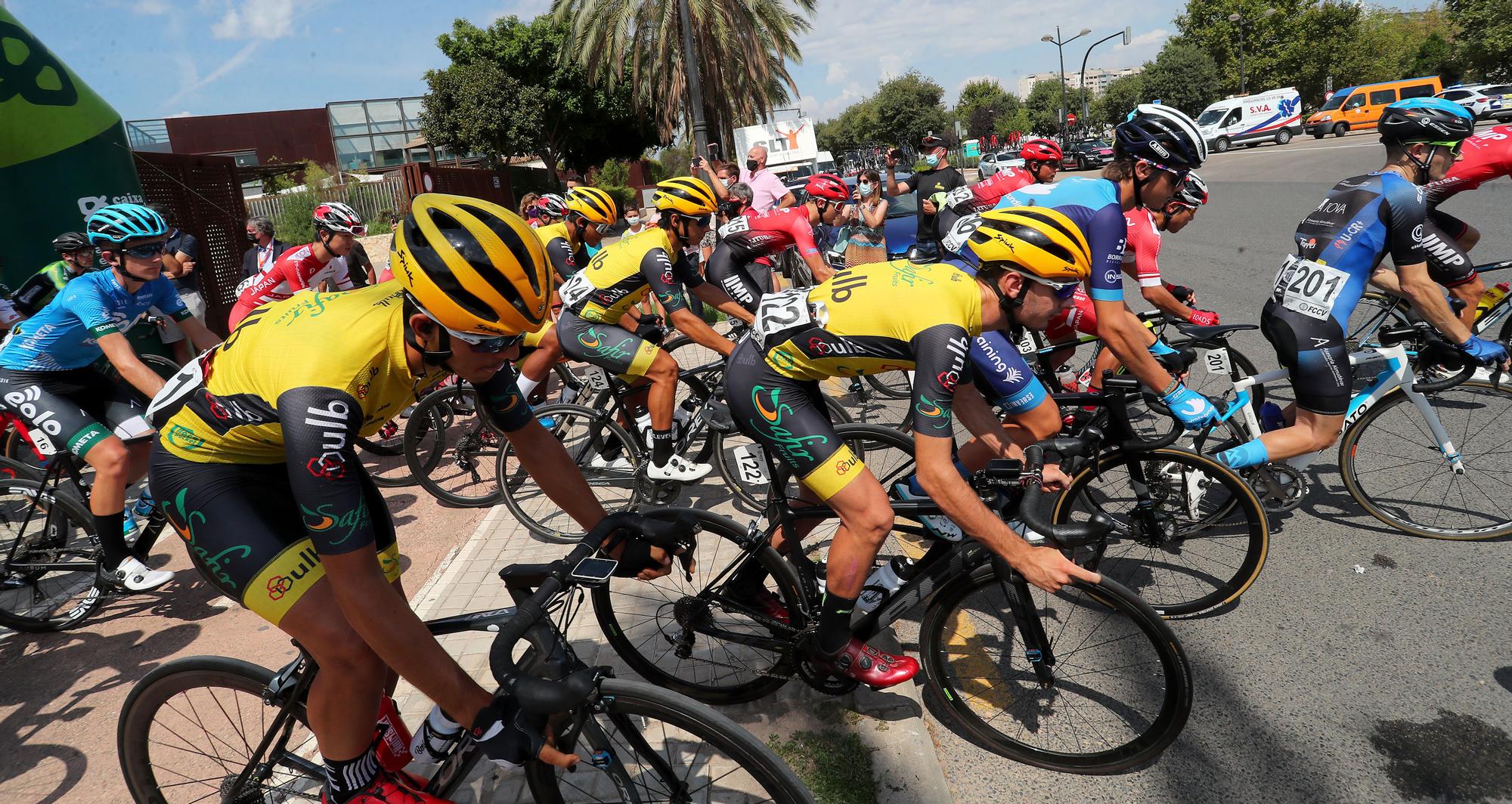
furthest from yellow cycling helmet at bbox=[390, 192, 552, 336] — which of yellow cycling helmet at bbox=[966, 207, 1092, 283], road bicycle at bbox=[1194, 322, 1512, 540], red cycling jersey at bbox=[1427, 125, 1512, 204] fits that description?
red cycling jersey at bbox=[1427, 125, 1512, 204]

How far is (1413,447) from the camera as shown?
4625 millimetres

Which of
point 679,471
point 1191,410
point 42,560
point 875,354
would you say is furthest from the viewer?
point 679,471

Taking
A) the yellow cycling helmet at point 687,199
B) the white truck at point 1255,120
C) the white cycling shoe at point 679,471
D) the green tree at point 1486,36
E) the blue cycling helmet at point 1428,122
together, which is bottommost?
the white cycling shoe at point 679,471

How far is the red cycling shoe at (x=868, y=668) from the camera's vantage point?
2998mm

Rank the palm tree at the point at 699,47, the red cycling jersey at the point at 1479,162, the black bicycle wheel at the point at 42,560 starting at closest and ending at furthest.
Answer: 1. the black bicycle wheel at the point at 42,560
2. the red cycling jersey at the point at 1479,162
3. the palm tree at the point at 699,47

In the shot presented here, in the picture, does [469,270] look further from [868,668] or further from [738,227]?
[738,227]

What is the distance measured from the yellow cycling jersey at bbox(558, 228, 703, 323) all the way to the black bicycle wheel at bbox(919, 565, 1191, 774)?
2.98 metres

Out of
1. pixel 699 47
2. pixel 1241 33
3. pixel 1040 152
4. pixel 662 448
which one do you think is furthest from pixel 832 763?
pixel 1241 33

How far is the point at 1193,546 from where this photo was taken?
406 cm

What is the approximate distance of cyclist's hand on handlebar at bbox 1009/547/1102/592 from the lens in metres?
2.41

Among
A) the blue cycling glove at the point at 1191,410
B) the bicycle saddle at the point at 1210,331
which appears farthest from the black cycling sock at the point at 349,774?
the bicycle saddle at the point at 1210,331

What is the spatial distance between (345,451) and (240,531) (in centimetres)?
55

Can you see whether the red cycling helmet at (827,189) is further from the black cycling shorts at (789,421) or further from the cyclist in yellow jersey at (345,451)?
the cyclist in yellow jersey at (345,451)

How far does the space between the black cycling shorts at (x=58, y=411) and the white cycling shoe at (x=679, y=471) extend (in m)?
2.86
